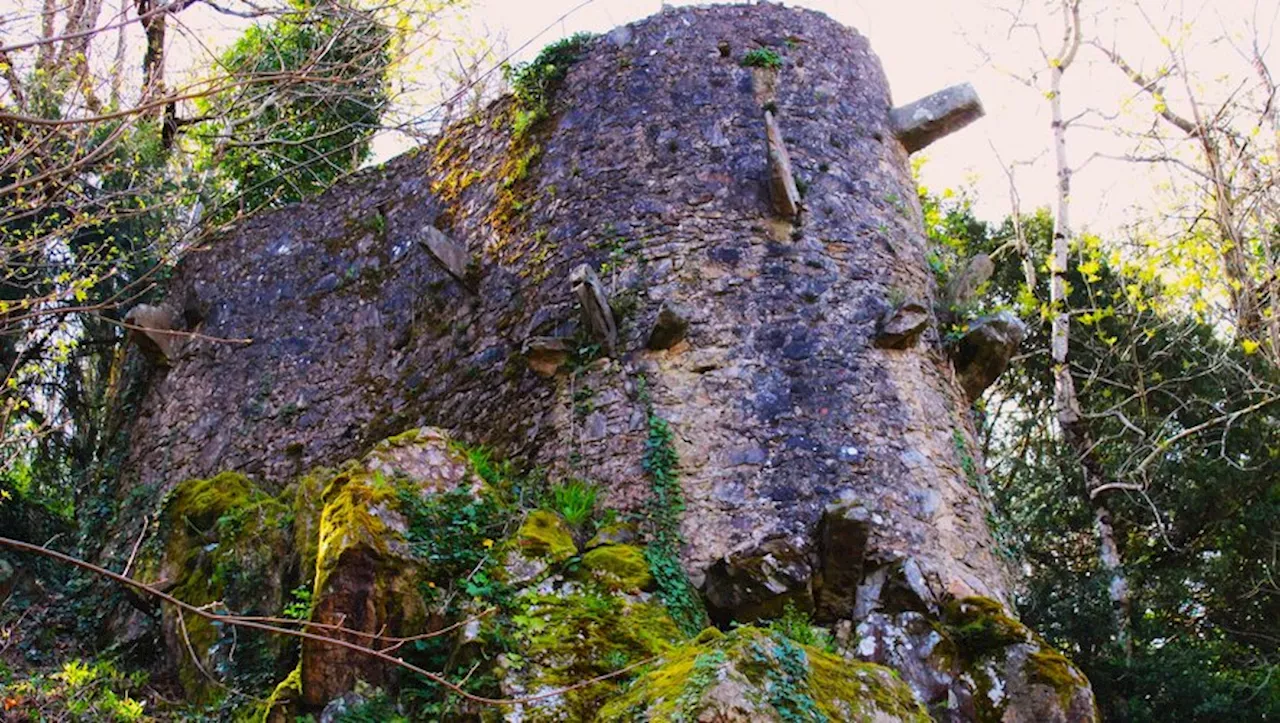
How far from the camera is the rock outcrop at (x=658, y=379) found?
5.89m

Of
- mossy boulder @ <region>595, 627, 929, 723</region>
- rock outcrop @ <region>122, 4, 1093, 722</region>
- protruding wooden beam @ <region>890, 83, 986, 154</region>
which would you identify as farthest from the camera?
protruding wooden beam @ <region>890, 83, 986, 154</region>

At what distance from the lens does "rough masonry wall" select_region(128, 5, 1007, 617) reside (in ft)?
22.5

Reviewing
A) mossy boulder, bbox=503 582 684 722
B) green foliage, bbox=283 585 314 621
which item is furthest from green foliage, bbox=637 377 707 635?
green foliage, bbox=283 585 314 621

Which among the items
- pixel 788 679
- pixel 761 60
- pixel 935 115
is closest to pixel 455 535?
pixel 788 679

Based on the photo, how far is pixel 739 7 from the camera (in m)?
9.09

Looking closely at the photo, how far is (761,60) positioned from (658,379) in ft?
9.45

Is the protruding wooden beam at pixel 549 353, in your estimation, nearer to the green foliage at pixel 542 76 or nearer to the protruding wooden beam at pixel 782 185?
the protruding wooden beam at pixel 782 185

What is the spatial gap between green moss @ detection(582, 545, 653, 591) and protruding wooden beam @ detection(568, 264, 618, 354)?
1.61m

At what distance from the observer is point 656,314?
7.50 m

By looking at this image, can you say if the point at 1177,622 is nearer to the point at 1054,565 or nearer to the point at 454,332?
the point at 1054,565

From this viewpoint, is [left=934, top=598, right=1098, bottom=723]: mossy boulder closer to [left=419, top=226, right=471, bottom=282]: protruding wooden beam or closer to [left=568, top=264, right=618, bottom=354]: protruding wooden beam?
[left=568, top=264, right=618, bottom=354]: protruding wooden beam

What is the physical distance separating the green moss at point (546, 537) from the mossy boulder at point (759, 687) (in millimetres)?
1182

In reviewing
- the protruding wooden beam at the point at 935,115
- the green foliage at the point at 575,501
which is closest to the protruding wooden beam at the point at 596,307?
the green foliage at the point at 575,501

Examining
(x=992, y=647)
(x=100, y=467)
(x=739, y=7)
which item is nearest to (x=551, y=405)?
(x=992, y=647)
